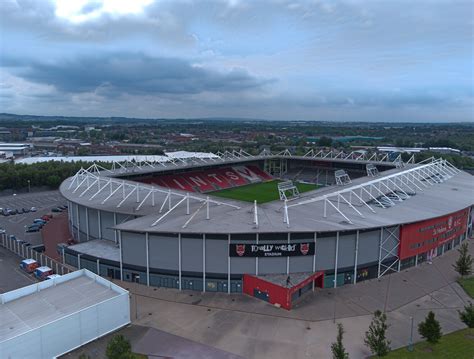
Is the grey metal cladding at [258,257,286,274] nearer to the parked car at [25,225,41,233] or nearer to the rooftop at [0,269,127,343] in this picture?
the rooftop at [0,269,127,343]

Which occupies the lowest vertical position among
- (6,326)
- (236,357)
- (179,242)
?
(236,357)

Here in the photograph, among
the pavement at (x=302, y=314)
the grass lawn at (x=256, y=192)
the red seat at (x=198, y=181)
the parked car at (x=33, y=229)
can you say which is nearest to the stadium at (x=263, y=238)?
the pavement at (x=302, y=314)

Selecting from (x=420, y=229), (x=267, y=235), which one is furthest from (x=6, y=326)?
(x=420, y=229)

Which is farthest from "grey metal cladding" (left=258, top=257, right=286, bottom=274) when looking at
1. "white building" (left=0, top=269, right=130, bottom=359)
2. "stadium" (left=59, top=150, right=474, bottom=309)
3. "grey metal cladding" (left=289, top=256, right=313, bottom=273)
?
"white building" (left=0, top=269, right=130, bottom=359)

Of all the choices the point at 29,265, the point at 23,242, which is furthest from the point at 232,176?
the point at 29,265

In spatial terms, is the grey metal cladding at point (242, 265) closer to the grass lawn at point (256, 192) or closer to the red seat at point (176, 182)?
the grass lawn at point (256, 192)

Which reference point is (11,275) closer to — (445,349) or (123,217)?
(123,217)

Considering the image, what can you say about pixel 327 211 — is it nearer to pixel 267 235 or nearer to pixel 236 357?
pixel 267 235
